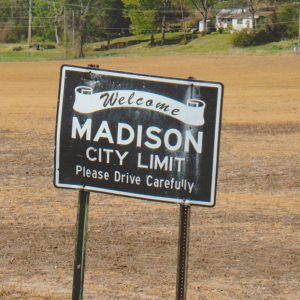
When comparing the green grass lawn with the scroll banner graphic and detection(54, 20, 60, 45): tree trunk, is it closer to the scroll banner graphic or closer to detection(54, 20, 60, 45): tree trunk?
detection(54, 20, 60, 45): tree trunk

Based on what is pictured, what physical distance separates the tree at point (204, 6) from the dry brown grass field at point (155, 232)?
78760 mm

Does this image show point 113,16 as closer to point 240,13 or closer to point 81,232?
point 240,13

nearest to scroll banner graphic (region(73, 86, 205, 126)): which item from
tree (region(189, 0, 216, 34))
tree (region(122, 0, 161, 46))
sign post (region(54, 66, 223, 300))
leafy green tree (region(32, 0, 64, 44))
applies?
sign post (region(54, 66, 223, 300))

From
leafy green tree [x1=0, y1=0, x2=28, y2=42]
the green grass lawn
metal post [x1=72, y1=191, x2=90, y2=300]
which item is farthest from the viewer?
leafy green tree [x1=0, y1=0, x2=28, y2=42]

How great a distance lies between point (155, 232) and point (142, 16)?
85866mm

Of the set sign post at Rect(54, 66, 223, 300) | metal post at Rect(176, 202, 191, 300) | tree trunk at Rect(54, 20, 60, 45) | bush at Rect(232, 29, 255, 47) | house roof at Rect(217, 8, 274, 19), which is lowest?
tree trunk at Rect(54, 20, 60, 45)

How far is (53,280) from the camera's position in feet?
28.8

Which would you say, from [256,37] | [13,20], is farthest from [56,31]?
[256,37]

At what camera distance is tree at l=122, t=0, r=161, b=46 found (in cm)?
9488

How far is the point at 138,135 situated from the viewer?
504 centimetres

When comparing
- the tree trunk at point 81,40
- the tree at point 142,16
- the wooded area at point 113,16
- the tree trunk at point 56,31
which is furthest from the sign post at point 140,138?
the tree trunk at point 56,31

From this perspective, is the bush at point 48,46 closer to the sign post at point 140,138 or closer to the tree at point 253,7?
the tree at point 253,7

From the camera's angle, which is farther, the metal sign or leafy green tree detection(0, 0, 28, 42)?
leafy green tree detection(0, 0, 28, 42)

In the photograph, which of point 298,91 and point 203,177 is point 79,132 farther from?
point 298,91
